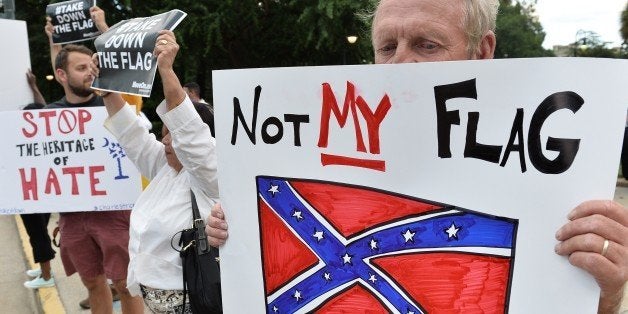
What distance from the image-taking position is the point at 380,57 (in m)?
1.37

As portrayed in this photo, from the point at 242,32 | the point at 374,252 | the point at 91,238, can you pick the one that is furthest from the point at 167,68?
the point at 242,32

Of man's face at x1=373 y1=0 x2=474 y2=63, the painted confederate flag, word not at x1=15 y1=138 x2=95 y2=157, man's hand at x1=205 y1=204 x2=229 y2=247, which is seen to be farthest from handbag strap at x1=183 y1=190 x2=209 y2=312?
word not at x1=15 y1=138 x2=95 y2=157

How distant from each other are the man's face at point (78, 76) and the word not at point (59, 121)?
17cm

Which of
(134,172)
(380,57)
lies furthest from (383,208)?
(134,172)

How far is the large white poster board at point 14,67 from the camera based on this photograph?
12.8 ft

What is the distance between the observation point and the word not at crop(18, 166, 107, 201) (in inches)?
127

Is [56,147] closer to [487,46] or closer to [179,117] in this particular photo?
[179,117]

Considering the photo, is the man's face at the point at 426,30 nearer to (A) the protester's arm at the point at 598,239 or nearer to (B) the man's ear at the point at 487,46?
(B) the man's ear at the point at 487,46

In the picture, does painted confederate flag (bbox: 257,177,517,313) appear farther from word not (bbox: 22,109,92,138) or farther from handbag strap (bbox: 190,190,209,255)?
word not (bbox: 22,109,92,138)

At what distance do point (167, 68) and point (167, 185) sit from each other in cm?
57

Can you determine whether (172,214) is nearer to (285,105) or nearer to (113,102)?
(113,102)

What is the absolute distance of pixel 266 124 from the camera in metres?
1.19

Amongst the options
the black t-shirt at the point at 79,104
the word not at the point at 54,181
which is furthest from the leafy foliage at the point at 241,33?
the word not at the point at 54,181

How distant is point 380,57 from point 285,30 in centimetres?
1152
